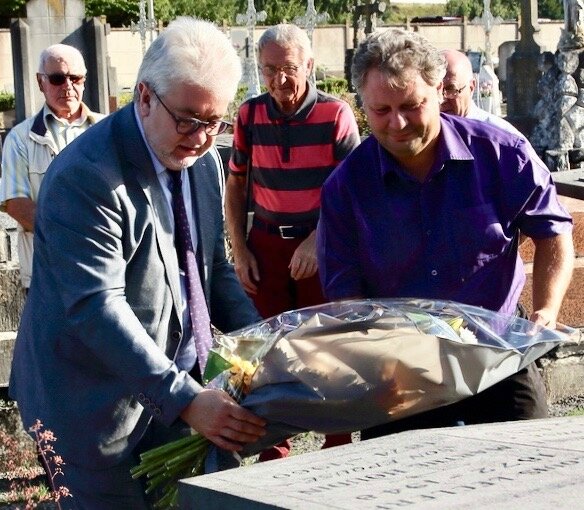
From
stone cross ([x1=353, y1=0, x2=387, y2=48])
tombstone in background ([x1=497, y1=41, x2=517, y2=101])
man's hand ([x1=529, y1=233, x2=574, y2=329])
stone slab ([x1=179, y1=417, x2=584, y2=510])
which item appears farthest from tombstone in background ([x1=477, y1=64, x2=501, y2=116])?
stone slab ([x1=179, y1=417, x2=584, y2=510])

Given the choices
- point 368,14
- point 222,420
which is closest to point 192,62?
point 222,420

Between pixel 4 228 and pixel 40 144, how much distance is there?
79 cm

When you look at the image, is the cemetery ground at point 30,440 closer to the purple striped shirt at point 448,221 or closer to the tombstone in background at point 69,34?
the purple striped shirt at point 448,221

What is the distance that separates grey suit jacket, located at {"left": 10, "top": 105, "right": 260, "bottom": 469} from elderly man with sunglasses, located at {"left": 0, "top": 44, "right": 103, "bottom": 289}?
7.98 ft

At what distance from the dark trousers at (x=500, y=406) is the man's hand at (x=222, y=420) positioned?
68cm

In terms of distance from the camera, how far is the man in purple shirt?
3.54 m

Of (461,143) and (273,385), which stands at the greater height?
(461,143)

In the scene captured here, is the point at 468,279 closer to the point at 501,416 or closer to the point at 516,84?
A: the point at 501,416

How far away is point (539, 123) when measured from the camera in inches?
598

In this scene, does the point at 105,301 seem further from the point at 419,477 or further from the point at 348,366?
the point at 419,477

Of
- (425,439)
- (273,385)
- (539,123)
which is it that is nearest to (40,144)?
(273,385)

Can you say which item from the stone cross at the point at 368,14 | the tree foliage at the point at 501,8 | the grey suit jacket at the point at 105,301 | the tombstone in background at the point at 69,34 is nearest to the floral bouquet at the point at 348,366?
the grey suit jacket at the point at 105,301

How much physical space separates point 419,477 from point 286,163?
3.47m

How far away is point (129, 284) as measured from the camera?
322cm
